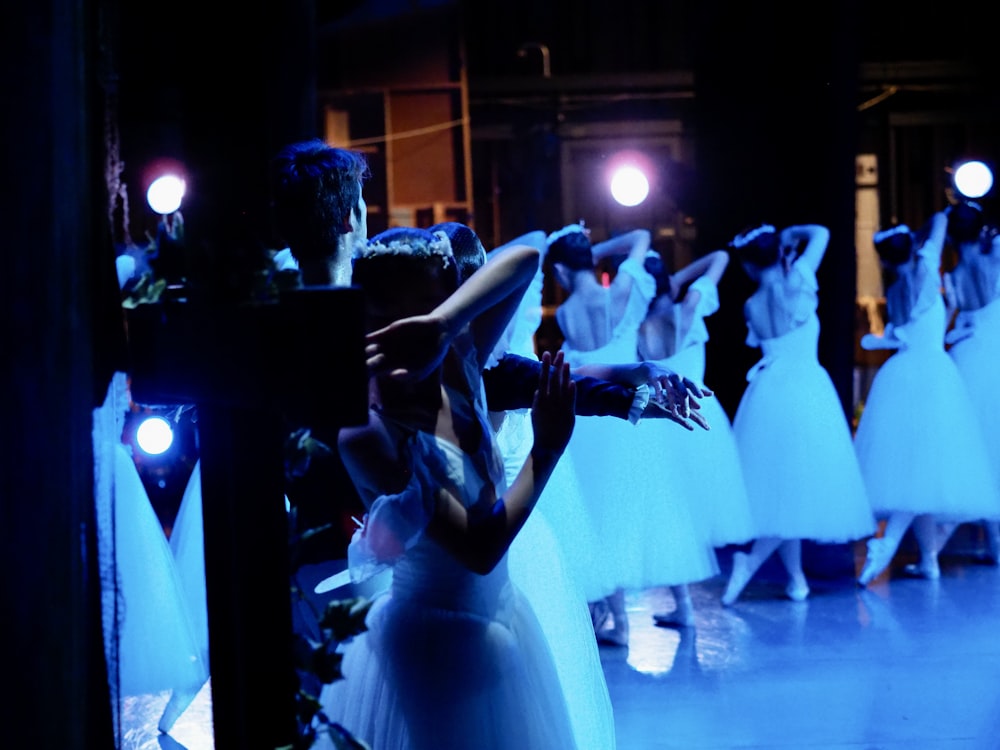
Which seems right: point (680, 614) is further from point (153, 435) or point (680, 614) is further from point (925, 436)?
point (153, 435)

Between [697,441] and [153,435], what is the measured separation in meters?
2.25

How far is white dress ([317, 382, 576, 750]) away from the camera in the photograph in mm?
1756

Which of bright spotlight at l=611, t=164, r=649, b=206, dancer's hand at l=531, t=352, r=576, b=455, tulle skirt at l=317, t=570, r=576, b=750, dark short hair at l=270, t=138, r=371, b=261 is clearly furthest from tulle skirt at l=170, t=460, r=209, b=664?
bright spotlight at l=611, t=164, r=649, b=206

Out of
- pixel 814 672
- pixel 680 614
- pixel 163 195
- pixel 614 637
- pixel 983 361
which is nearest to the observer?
Answer: pixel 814 672

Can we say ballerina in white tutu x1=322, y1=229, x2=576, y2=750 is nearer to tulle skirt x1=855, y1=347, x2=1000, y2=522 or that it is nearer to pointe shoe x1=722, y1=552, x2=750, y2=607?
pointe shoe x1=722, y1=552, x2=750, y2=607

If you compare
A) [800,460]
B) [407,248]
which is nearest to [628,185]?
[800,460]

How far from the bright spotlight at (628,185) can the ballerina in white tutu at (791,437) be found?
150cm

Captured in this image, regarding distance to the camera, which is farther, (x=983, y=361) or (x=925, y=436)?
(x=983, y=361)

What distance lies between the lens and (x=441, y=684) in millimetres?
1759

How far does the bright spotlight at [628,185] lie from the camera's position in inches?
268

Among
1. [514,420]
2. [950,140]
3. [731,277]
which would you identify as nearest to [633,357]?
[731,277]

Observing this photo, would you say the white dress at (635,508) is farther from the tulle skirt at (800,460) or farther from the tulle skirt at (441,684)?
the tulle skirt at (441,684)

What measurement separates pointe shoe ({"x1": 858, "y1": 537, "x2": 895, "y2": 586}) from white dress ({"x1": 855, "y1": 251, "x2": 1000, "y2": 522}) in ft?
0.55

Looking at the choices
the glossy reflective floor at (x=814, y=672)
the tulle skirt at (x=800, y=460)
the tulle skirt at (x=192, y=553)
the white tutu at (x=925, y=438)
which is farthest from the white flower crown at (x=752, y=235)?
the tulle skirt at (x=192, y=553)
